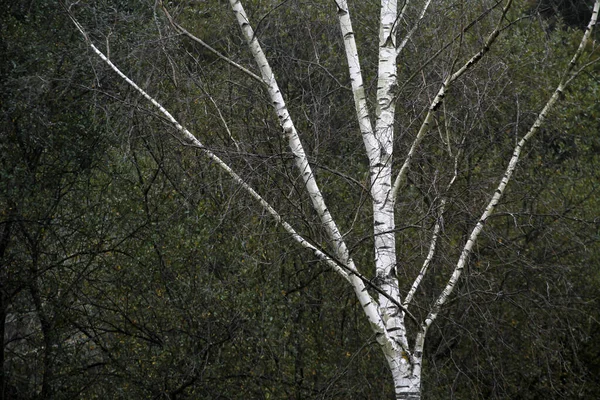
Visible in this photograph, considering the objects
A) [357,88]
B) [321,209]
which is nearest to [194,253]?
[321,209]

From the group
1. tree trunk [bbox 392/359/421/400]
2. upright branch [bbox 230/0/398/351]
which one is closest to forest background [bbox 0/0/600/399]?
upright branch [bbox 230/0/398/351]

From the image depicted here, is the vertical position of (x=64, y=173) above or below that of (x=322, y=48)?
below

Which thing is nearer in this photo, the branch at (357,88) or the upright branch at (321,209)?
the upright branch at (321,209)

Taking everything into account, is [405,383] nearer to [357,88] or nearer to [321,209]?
[321,209]

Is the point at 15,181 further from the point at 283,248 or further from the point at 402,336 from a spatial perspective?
the point at 402,336

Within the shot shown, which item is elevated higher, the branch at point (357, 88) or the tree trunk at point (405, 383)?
the branch at point (357, 88)

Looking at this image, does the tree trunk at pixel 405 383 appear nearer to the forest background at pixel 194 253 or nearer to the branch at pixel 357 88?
Result: the branch at pixel 357 88

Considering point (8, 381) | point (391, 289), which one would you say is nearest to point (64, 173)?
point (8, 381)

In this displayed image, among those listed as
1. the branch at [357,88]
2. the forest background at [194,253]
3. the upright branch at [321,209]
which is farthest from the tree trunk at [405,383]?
the forest background at [194,253]

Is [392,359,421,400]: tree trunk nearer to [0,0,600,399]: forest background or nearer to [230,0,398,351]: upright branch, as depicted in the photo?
[230,0,398,351]: upright branch

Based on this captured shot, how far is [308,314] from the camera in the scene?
823 cm

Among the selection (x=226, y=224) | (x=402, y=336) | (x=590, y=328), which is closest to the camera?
(x=402, y=336)

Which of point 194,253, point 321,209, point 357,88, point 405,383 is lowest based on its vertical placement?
point 405,383

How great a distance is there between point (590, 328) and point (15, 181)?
20.9 ft
